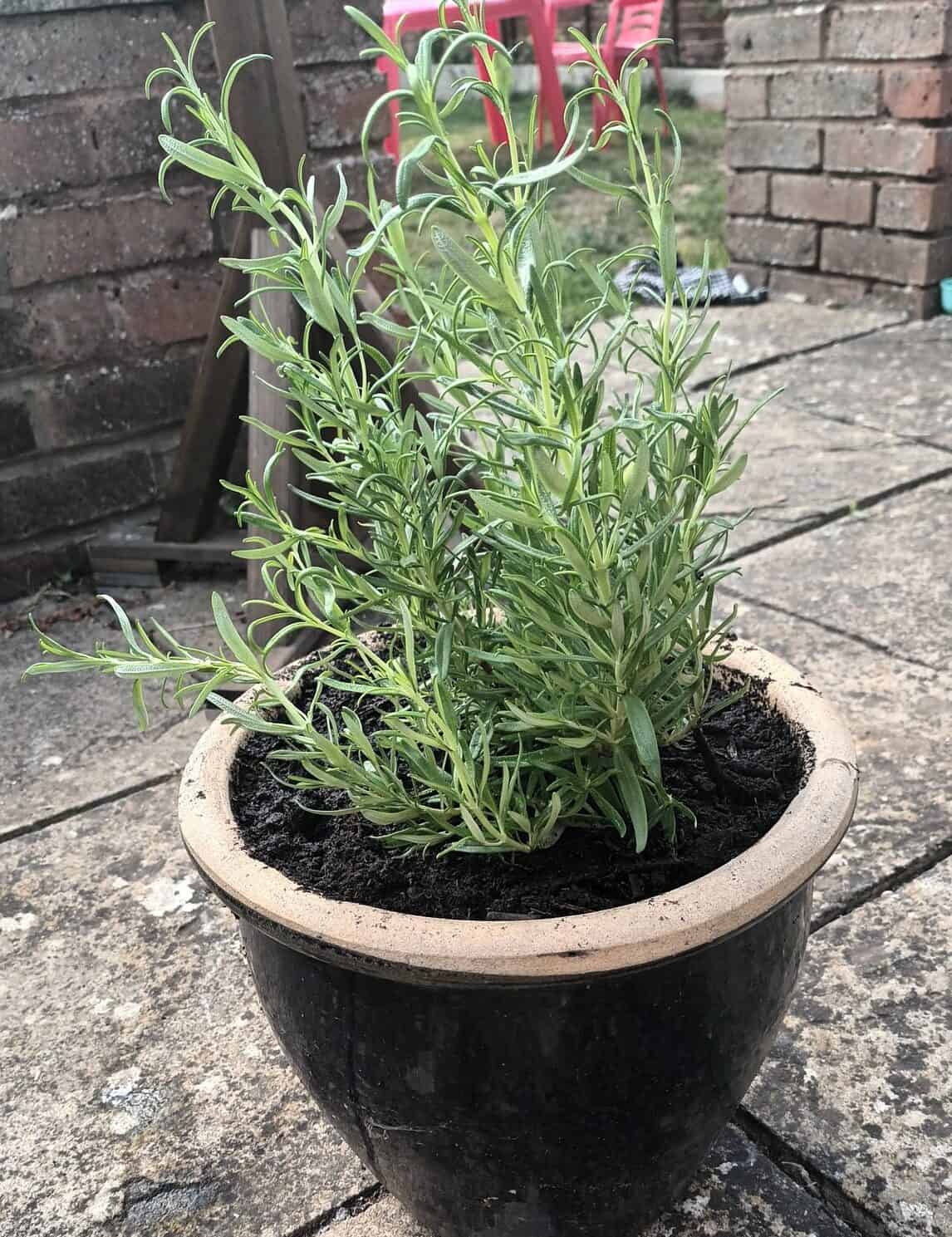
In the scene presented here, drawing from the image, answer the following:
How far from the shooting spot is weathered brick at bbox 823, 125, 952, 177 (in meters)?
4.27

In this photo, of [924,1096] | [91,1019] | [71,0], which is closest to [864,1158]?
[924,1096]

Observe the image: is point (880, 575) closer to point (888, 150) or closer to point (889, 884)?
point (889, 884)

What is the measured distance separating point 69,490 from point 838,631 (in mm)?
1824

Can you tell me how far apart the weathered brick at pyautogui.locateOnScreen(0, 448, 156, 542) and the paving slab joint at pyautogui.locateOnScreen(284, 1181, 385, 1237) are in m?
2.02

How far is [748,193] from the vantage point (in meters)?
5.02

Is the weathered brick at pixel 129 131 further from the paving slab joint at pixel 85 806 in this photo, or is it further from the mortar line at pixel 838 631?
the mortar line at pixel 838 631

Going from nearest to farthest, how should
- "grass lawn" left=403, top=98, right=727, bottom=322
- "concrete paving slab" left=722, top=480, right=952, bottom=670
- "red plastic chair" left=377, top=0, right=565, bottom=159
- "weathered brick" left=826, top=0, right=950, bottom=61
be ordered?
1. "concrete paving slab" left=722, top=480, right=952, bottom=670
2. "weathered brick" left=826, top=0, right=950, bottom=61
3. "grass lawn" left=403, top=98, right=727, bottom=322
4. "red plastic chair" left=377, top=0, right=565, bottom=159

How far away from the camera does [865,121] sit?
4.46m

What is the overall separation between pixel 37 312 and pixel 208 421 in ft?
1.69

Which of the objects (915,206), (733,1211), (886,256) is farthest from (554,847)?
(886,256)

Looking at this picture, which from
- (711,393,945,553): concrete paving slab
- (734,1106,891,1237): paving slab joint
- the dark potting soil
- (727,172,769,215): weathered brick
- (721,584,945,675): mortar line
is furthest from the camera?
(727,172,769,215): weathered brick

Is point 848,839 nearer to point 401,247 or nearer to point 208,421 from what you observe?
point 401,247

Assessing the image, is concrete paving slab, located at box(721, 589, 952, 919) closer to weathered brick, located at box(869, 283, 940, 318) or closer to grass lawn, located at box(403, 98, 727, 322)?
grass lawn, located at box(403, 98, 727, 322)

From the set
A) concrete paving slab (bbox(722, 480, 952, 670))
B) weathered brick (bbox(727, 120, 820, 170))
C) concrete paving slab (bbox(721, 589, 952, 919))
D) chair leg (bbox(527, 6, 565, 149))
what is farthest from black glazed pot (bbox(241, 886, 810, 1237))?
chair leg (bbox(527, 6, 565, 149))
